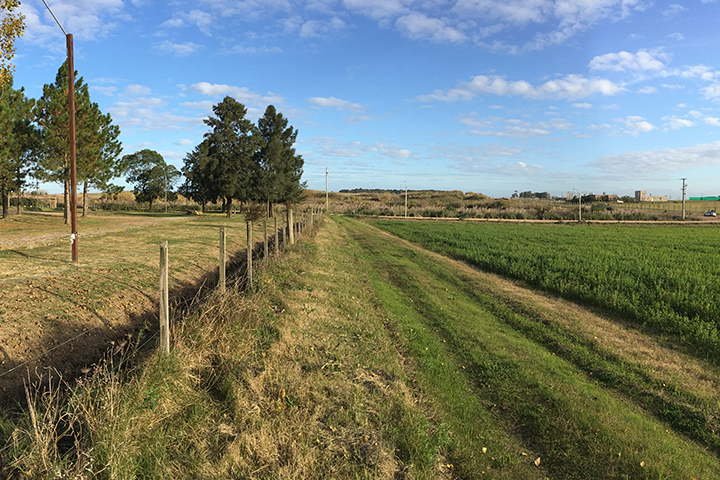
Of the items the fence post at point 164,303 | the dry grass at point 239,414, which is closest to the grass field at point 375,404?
the dry grass at point 239,414

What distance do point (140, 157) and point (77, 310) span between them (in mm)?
68289

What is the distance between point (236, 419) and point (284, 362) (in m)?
1.31

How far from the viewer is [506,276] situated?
15695 millimetres

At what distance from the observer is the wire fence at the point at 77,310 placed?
20.2ft

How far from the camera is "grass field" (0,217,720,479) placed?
349 cm

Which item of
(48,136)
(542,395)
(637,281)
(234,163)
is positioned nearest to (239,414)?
(542,395)

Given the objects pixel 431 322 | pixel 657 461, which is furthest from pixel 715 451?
pixel 431 322

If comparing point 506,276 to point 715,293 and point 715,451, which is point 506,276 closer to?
point 715,293

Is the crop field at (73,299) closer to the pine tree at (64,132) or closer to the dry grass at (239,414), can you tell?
the dry grass at (239,414)

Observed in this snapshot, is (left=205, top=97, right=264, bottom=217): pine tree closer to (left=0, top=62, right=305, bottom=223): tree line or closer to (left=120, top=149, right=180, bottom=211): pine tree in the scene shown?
(left=0, top=62, right=305, bottom=223): tree line

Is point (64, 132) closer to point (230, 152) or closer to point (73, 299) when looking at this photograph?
point (230, 152)

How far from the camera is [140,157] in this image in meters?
66.1

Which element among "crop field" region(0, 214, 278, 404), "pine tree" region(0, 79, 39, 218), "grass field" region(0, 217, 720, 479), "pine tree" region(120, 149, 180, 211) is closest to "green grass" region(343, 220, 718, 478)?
"grass field" region(0, 217, 720, 479)

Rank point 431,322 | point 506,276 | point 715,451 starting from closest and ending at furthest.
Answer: point 715,451 → point 431,322 → point 506,276
